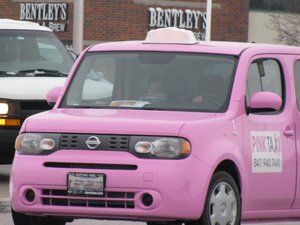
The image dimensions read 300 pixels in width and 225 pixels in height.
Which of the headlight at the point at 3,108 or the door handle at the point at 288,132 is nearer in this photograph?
the door handle at the point at 288,132

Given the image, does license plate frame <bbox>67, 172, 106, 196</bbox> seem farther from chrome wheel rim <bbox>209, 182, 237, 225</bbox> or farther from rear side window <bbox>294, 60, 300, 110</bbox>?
rear side window <bbox>294, 60, 300, 110</bbox>

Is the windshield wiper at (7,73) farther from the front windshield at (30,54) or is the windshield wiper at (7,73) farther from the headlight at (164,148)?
the headlight at (164,148)

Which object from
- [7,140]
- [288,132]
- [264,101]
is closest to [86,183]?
[264,101]

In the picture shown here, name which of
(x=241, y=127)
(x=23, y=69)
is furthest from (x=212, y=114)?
(x=23, y=69)

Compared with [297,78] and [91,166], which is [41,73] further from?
[91,166]

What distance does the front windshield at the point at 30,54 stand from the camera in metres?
14.7

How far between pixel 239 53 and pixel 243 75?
248 millimetres

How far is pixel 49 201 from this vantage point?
8859 mm

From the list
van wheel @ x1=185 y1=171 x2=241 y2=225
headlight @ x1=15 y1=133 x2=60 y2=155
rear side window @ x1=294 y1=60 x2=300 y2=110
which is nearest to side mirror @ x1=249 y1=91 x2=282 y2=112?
van wheel @ x1=185 y1=171 x2=241 y2=225

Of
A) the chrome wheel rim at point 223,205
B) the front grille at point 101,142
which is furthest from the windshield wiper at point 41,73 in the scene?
the chrome wheel rim at point 223,205

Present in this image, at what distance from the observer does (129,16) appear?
37.8m

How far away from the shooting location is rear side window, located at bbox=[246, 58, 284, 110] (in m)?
9.73

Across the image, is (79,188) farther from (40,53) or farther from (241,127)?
(40,53)

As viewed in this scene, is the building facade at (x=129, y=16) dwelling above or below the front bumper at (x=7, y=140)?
above
